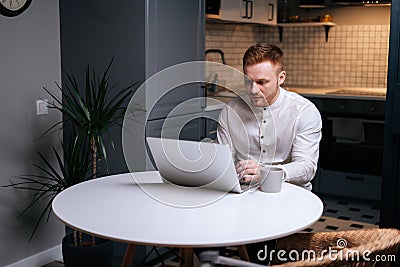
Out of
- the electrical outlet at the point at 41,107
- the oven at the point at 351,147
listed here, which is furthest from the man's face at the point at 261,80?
the oven at the point at 351,147

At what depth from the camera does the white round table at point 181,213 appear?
159 centimetres

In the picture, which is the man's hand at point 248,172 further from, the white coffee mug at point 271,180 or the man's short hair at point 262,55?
the man's short hair at point 262,55

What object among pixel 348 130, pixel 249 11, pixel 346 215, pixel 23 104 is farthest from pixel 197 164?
pixel 249 11

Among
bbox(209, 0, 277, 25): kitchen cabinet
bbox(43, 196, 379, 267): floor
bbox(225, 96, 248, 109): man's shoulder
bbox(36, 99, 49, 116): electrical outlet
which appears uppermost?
bbox(209, 0, 277, 25): kitchen cabinet

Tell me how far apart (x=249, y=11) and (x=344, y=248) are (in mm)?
3385

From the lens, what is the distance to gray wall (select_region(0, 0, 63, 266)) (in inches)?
114

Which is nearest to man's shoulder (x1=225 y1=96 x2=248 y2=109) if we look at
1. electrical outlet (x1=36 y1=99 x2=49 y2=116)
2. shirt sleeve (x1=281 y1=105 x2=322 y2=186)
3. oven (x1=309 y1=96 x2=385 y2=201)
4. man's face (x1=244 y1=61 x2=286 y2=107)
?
man's face (x1=244 y1=61 x2=286 y2=107)

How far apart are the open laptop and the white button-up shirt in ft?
1.20

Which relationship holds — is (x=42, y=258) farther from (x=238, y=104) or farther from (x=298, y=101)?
(x=298, y=101)

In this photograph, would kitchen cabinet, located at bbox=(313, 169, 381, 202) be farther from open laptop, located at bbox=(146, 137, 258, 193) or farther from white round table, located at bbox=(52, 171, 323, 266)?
open laptop, located at bbox=(146, 137, 258, 193)

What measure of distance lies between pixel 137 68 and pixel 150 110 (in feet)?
0.84

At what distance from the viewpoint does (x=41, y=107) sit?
122 inches

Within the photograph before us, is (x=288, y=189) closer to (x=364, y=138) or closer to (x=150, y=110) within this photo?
(x=150, y=110)

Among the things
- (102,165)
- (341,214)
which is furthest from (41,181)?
(341,214)
